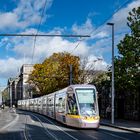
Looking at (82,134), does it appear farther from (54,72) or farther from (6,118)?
(54,72)

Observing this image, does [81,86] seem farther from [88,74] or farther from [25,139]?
[88,74]

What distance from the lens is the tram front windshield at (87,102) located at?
105 ft

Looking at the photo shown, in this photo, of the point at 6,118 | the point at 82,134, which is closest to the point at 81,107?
the point at 82,134

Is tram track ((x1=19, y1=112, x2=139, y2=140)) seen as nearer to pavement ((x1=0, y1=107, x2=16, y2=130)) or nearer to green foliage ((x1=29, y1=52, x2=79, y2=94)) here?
pavement ((x1=0, y1=107, x2=16, y2=130))

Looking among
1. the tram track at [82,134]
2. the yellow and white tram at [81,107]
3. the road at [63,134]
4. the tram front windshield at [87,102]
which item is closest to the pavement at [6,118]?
the road at [63,134]

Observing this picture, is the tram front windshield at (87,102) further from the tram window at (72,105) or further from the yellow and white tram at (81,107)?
the tram window at (72,105)

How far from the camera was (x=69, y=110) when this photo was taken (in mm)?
33719

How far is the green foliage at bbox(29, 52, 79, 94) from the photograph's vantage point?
273 feet

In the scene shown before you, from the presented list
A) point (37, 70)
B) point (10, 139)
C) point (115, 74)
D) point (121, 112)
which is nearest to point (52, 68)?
point (37, 70)

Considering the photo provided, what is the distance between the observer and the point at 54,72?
3506 inches

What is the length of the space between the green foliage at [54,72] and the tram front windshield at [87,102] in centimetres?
4588

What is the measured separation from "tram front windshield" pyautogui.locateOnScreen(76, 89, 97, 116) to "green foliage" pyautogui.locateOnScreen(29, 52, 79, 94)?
45878mm

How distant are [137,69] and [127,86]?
2.05 meters

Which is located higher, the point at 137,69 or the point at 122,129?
the point at 137,69
